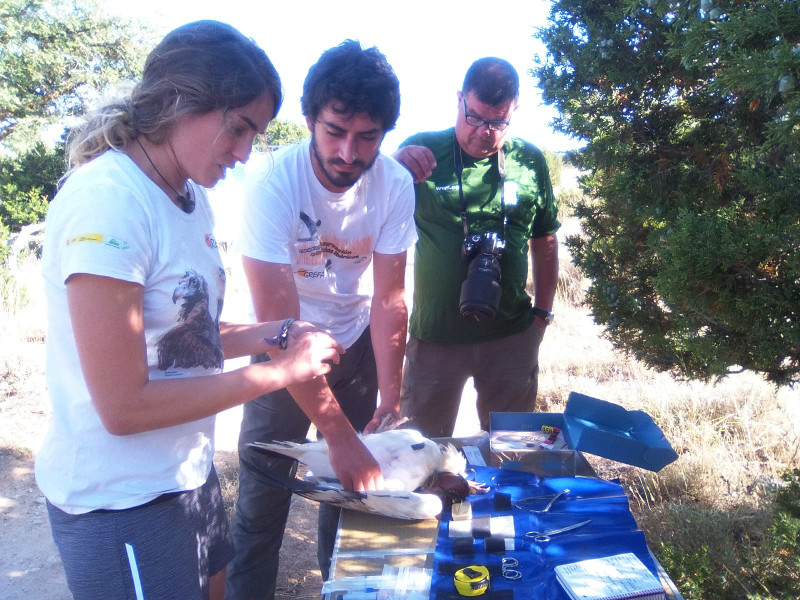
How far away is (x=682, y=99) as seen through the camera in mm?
2320

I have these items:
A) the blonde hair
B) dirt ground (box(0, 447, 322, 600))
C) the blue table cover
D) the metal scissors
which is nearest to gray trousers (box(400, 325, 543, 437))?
dirt ground (box(0, 447, 322, 600))

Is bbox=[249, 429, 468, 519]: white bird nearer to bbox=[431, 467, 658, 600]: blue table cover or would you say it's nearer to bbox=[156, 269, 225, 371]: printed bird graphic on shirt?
bbox=[431, 467, 658, 600]: blue table cover

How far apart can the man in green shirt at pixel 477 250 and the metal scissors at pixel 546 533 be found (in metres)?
1.16

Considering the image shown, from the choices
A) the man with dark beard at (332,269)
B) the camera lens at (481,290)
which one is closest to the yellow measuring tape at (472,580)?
the man with dark beard at (332,269)

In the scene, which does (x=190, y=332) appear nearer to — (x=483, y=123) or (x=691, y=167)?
Answer: (x=691, y=167)

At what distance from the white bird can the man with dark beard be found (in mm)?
68

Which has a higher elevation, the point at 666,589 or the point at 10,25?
the point at 10,25

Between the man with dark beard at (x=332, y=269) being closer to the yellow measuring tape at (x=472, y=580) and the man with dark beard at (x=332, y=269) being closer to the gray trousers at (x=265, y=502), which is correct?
the gray trousers at (x=265, y=502)

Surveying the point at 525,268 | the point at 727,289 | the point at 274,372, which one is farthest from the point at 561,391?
the point at 274,372

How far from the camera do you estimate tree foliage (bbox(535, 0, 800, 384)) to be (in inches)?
66.2

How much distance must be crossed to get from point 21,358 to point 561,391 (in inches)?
188

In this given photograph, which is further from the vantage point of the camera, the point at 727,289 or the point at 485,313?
the point at 485,313

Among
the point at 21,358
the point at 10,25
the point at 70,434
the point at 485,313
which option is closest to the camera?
the point at 70,434

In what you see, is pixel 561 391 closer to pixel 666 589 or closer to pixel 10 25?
pixel 666 589
